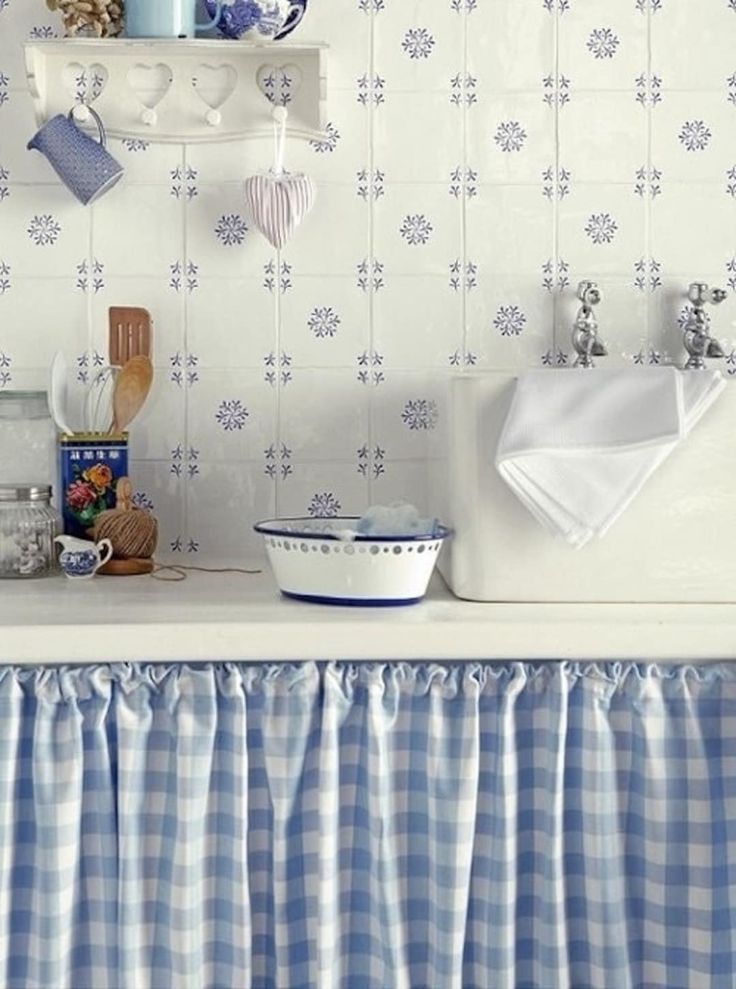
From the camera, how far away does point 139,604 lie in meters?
1.43

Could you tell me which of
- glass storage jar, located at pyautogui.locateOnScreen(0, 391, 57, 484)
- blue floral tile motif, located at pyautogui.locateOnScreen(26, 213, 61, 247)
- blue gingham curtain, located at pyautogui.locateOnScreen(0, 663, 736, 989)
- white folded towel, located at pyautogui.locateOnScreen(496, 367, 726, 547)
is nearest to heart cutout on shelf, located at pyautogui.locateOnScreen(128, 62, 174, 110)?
blue floral tile motif, located at pyautogui.locateOnScreen(26, 213, 61, 247)

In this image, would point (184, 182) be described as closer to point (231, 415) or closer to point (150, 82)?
point (150, 82)

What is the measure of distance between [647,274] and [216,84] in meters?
0.67

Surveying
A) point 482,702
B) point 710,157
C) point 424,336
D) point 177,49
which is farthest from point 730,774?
point 177,49

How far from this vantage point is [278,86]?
1807mm

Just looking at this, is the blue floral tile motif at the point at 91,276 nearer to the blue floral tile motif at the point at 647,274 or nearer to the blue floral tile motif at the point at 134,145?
the blue floral tile motif at the point at 134,145

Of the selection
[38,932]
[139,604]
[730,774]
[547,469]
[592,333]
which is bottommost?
[38,932]

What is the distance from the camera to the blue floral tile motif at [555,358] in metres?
1.86

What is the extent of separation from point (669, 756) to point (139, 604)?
600 mm

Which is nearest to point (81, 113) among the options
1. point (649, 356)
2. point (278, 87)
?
point (278, 87)

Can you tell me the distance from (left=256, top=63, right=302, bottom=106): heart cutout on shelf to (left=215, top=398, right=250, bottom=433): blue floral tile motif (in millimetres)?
428

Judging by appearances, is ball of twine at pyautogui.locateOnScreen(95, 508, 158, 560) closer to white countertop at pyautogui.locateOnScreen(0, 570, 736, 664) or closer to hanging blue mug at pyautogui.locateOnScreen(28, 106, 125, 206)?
white countertop at pyautogui.locateOnScreen(0, 570, 736, 664)

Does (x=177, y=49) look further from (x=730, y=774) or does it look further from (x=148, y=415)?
(x=730, y=774)

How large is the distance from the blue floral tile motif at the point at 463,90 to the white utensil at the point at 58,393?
67 centimetres
